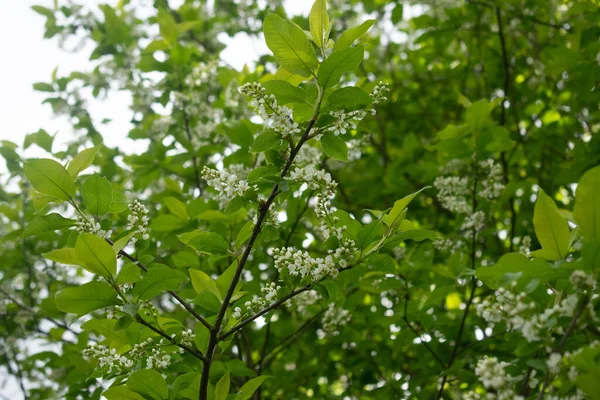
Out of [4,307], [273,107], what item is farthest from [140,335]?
[4,307]

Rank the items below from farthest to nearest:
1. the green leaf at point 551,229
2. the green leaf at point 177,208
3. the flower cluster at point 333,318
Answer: the flower cluster at point 333,318 → the green leaf at point 177,208 → the green leaf at point 551,229

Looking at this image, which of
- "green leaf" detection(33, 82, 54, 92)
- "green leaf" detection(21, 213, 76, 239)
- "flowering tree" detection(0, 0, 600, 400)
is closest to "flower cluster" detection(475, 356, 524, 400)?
"flowering tree" detection(0, 0, 600, 400)

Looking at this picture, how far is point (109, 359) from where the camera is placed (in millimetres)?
1905

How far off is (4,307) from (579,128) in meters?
4.96

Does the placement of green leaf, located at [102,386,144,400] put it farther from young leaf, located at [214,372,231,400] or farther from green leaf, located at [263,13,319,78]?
green leaf, located at [263,13,319,78]

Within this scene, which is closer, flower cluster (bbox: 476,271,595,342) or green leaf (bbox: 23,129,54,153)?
flower cluster (bbox: 476,271,595,342)

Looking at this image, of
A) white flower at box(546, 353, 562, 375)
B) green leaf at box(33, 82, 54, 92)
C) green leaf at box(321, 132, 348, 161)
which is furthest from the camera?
green leaf at box(33, 82, 54, 92)

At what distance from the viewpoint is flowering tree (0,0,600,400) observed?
1.73 meters

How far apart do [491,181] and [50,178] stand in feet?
7.55

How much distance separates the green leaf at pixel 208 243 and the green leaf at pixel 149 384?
0.45m

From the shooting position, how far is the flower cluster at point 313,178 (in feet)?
6.13

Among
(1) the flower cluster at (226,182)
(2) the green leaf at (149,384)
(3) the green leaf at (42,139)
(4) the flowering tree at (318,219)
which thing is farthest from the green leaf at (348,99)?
(3) the green leaf at (42,139)

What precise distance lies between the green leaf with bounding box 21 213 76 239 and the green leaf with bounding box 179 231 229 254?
0.44 m

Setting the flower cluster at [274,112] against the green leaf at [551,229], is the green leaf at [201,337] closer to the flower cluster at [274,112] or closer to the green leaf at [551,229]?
the flower cluster at [274,112]
